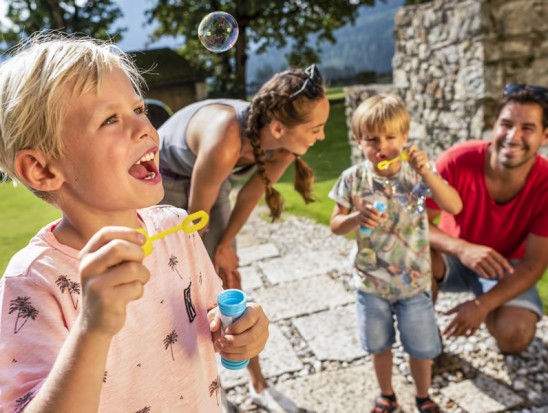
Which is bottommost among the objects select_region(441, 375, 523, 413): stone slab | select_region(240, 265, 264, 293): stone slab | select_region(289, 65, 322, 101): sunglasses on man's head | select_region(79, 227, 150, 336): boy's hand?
select_region(240, 265, 264, 293): stone slab

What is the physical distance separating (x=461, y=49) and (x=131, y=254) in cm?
538

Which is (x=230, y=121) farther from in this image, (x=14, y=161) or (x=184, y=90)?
(x=184, y=90)

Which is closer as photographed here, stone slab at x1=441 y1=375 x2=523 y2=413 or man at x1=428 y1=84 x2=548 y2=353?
stone slab at x1=441 y1=375 x2=523 y2=413

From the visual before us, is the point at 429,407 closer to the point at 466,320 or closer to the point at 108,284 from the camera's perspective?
the point at 466,320

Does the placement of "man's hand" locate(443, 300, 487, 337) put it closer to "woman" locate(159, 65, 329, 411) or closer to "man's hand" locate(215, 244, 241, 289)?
"woman" locate(159, 65, 329, 411)

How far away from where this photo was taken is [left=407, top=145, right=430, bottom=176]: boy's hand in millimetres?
2010

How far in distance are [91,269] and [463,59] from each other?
213 inches

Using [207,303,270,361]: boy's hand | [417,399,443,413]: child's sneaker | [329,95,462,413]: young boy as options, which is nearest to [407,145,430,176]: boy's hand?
[329,95,462,413]: young boy

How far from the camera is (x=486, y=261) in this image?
2424mm

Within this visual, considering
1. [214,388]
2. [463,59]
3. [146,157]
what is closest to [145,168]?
[146,157]

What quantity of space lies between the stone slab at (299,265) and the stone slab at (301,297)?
0.12 m

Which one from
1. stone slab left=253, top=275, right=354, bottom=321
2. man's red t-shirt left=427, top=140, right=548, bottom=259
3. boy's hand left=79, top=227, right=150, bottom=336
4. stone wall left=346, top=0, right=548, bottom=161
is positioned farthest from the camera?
stone wall left=346, top=0, right=548, bottom=161

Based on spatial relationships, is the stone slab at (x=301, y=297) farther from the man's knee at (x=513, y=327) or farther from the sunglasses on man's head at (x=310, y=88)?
the sunglasses on man's head at (x=310, y=88)

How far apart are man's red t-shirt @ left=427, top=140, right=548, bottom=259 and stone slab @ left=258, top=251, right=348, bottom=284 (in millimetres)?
1416
